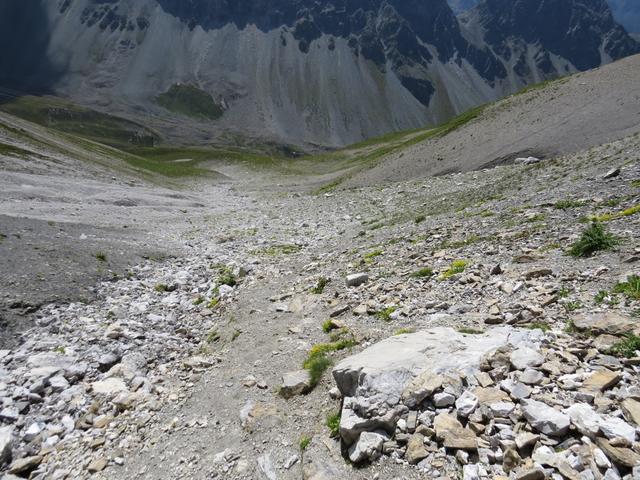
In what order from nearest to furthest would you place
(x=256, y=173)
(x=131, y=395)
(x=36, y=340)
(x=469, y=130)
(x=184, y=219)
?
(x=131, y=395)
(x=36, y=340)
(x=184, y=219)
(x=469, y=130)
(x=256, y=173)

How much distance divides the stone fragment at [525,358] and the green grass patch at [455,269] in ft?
18.7

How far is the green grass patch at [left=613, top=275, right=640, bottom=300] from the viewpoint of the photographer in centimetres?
866

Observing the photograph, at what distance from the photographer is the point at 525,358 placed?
7145mm

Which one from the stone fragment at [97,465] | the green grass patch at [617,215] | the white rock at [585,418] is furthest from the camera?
the green grass patch at [617,215]

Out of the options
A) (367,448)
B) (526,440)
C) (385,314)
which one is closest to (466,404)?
(526,440)

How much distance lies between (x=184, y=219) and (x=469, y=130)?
43.9m

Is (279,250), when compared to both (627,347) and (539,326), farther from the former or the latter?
(627,347)

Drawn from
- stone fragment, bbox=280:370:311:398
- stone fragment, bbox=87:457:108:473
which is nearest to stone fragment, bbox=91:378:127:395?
stone fragment, bbox=87:457:108:473

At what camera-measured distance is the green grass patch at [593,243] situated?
11.7m

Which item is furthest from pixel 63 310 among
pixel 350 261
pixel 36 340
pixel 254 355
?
pixel 350 261

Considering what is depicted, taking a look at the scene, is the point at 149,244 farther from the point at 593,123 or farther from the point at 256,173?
the point at 256,173

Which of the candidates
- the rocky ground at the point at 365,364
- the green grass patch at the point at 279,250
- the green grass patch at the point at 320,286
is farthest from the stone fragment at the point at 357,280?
the green grass patch at the point at 279,250

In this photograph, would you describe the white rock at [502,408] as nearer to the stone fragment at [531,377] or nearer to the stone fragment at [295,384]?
the stone fragment at [531,377]

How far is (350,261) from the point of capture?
18.3 metres
